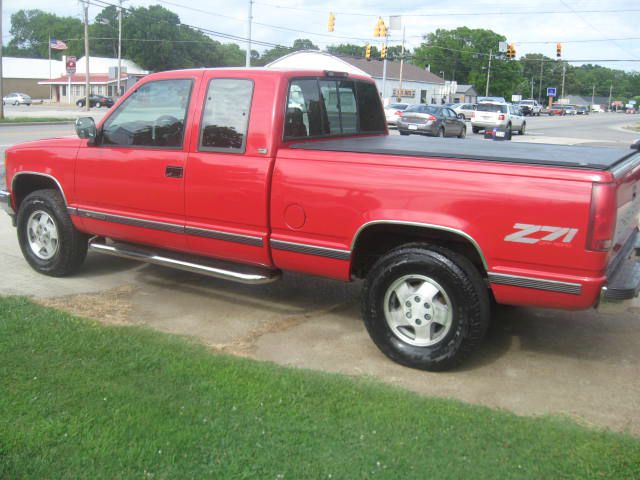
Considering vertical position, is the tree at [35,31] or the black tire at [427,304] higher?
the tree at [35,31]

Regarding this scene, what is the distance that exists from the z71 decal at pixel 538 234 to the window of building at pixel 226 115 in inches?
80.9

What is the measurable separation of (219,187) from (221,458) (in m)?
2.29

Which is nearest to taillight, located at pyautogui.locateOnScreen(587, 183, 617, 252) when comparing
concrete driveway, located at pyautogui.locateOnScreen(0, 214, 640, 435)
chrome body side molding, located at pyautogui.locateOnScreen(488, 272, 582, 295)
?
chrome body side molding, located at pyautogui.locateOnScreen(488, 272, 582, 295)

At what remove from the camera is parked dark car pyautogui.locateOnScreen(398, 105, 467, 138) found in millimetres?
28234

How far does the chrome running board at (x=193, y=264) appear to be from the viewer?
506 centimetres

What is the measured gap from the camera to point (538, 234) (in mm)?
3836

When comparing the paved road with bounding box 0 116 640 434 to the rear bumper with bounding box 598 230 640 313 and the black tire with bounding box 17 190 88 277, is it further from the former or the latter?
the rear bumper with bounding box 598 230 640 313

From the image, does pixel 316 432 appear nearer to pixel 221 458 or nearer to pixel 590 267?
pixel 221 458

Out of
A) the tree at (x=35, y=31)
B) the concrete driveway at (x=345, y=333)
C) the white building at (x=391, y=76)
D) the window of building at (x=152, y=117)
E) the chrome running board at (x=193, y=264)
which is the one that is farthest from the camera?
the tree at (x=35, y=31)

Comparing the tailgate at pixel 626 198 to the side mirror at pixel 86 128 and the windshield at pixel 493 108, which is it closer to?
the side mirror at pixel 86 128

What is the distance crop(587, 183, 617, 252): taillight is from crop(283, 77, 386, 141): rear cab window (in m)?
2.21

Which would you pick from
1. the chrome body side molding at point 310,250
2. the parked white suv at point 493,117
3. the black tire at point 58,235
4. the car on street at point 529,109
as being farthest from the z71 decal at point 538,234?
the car on street at point 529,109

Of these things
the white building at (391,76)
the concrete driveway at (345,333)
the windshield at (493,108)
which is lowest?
the concrete driveway at (345,333)

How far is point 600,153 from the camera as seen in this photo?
4.79 meters
